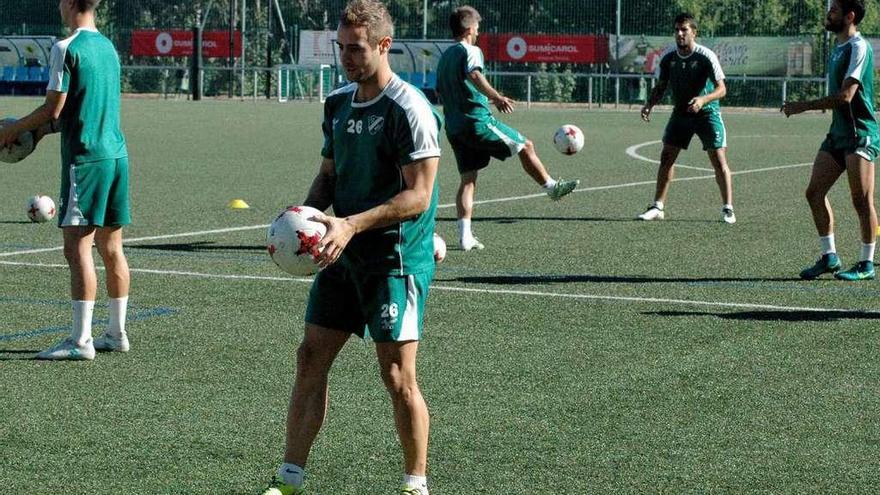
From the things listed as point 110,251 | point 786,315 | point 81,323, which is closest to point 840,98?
point 786,315

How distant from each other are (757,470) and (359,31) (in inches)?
96.0

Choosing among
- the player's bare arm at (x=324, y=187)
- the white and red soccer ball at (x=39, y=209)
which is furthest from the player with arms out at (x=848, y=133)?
the white and red soccer ball at (x=39, y=209)

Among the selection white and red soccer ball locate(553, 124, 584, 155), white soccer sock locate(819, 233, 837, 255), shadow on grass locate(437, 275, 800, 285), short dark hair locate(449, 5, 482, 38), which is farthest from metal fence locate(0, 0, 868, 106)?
shadow on grass locate(437, 275, 800, 285)

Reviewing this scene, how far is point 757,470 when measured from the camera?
604 cm

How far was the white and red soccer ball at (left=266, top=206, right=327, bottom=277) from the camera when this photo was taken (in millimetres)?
5012

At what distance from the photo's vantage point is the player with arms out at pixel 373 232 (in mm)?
5172

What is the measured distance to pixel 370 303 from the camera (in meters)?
5.34

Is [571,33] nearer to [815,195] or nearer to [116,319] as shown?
[815,195]

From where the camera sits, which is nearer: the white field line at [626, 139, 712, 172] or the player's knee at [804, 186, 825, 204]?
the player's knee at [804, 186, 825, 204]

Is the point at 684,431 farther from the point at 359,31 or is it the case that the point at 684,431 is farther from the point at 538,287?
the point at 538,287

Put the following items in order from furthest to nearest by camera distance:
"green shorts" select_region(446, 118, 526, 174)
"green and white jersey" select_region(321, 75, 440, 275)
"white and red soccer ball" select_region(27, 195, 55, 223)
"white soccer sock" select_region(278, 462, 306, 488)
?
1. "white and red soccer ball" select_region(27, 195, 55, 223)
2. "green shorts" select_region(446, 118, 526, 174)
3. "white soccer sock" select_region(278, 462, 306, 488)
4. "green and white jersey" select_region(321, 75, 440, 275)

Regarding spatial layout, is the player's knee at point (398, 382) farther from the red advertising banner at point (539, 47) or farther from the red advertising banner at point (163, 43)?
the red advertising banner at point (163, 43)

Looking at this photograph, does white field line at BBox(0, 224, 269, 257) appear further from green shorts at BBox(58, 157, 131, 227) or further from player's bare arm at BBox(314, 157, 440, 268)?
player's bare arm at BBox(314, 157, 440, 268)

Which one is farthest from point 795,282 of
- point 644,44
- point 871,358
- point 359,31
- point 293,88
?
point 293,88
